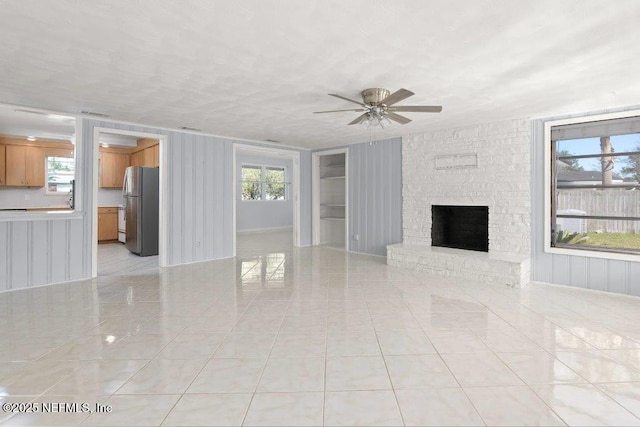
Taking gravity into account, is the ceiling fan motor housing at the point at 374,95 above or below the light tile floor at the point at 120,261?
above

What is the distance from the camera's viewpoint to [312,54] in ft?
8.89

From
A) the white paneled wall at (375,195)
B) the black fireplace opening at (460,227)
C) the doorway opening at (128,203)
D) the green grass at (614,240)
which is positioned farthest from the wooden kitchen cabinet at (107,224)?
the green grass at (614,240)

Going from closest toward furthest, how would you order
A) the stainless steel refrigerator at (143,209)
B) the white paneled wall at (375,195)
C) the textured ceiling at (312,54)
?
the textured ceiling at (312,54), the white paneled wall at (375,195), the stainless steel refrigerator at (143,209)

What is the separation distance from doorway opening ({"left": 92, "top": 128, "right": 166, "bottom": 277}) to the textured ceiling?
1.79 metres

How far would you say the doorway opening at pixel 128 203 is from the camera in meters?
5.45

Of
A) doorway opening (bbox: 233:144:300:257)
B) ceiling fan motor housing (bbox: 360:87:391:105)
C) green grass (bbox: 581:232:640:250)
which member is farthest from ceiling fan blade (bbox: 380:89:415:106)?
doorway opening (bbox: 233:144:300:257)

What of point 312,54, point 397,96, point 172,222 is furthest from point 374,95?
point 172,222

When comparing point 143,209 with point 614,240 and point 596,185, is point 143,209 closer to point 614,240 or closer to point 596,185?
point 596,185

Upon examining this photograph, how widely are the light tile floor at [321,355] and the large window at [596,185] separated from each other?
0.73 meters

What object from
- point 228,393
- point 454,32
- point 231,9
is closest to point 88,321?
point 228,393

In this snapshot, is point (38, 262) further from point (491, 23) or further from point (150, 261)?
point (491, 23)

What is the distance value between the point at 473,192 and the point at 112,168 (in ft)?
25.6

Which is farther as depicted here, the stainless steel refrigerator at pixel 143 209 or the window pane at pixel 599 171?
the stainless steel refrigerator at pixel 143 209

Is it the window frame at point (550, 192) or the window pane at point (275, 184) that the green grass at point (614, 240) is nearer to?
the window frame at point (550, 192)
